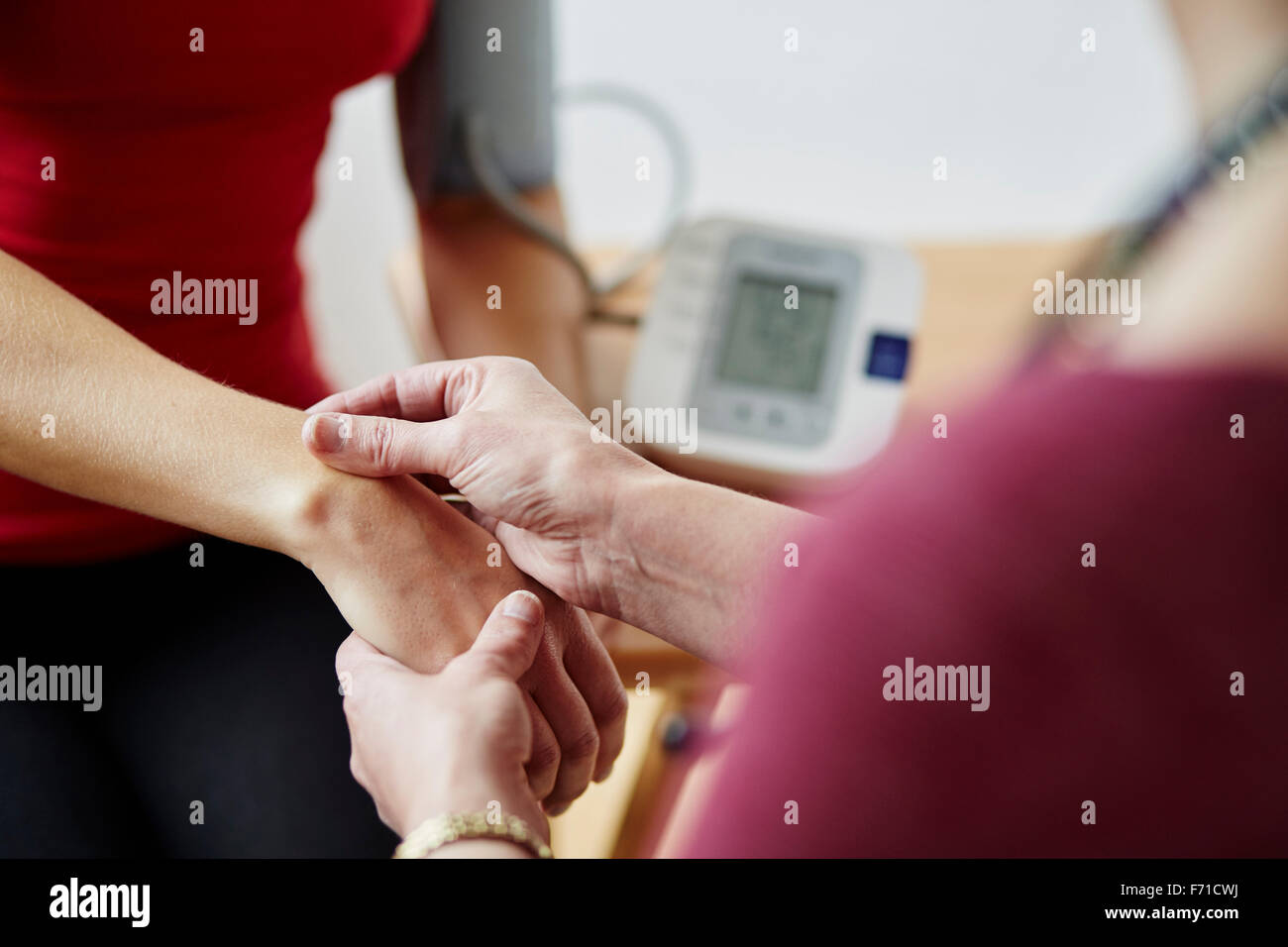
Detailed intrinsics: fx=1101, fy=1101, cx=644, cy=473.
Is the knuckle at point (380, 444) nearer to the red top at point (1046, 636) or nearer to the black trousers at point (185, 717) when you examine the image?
the black trousers at point (185, 717)

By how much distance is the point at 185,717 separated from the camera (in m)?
0.77

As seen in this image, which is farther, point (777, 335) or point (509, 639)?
point (777, 335)

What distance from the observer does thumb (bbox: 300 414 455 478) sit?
0.65 metres

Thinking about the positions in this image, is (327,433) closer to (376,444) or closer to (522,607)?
(376,444)

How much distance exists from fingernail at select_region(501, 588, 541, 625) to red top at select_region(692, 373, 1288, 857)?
0.96ft

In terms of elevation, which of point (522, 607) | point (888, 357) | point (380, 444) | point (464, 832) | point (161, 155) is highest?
point (161, 155)

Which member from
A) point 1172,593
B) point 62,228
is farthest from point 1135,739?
point 62,228

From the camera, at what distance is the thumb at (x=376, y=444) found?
2.15ft

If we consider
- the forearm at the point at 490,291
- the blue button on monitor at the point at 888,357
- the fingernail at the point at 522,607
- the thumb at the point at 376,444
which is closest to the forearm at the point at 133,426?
the thumb at the point at 376,444

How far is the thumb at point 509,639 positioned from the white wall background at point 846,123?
2.13 ft

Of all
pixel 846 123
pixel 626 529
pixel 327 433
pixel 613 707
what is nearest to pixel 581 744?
pixel 613 707

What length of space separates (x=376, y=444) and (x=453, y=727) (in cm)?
18
